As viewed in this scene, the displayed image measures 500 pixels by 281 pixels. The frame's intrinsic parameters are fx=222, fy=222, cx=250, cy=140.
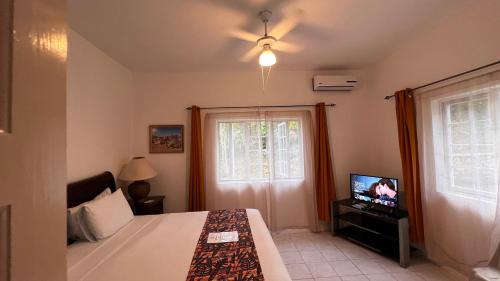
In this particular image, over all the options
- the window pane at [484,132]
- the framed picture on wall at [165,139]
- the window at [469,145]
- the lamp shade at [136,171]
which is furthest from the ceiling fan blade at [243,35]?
the window pane at [484,132]

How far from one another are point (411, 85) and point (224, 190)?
279cm

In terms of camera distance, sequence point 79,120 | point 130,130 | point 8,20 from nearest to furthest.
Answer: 1. point 8,20
2. point 79,120
3. point 130,130

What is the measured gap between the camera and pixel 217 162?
3.35 m

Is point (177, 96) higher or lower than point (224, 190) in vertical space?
higher

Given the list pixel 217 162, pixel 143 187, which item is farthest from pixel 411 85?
pixel 143 187

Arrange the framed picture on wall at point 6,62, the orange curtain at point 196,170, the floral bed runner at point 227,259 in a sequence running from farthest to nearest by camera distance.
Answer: the orange curtain at point 196,170, the floral bed runner at point 227,259, the framed picture on wall at point 6,62

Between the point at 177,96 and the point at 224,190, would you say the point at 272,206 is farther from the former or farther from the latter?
the point at 177,96

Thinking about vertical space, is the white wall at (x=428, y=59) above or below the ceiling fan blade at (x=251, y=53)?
below

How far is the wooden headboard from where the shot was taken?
1.99 m

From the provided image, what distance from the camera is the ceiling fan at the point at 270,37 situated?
78.6 inches

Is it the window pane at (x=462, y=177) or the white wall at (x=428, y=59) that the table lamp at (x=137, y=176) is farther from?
the window pane at (x=462, y=177)

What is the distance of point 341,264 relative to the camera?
248cm

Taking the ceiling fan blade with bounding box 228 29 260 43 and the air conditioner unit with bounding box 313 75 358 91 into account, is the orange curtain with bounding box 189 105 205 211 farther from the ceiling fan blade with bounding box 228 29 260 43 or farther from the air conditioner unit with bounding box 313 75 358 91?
the air conditioner unit with bounding box 313 75 358 91

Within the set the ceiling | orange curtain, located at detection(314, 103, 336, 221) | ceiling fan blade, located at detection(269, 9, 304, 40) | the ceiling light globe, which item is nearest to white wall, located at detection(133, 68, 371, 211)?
orange curtain, located at detection(314, 103, 336, 221)
